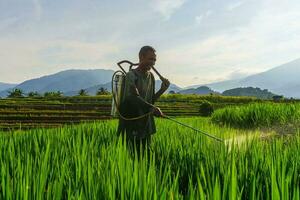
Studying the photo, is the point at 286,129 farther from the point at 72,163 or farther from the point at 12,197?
the point at 12,197

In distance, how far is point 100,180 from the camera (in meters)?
2.54

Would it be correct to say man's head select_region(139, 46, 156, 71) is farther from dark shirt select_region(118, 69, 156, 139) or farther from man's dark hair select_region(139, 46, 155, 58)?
dark shirt select_region(118, 69, 156, 139)

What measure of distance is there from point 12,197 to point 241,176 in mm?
1493

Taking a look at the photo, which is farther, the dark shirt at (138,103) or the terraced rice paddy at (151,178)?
the dark shirt at (138,103)

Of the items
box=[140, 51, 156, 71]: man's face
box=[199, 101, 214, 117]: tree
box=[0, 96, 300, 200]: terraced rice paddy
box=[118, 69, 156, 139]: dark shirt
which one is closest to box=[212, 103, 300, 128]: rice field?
box=[118, 69, 156, 139]: dark shirt

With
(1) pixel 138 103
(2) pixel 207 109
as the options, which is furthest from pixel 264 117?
(2) pixel 207 109

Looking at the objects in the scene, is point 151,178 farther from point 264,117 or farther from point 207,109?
point 207,109

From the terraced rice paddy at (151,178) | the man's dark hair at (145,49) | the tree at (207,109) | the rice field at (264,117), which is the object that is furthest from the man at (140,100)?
the tree at (207,109)

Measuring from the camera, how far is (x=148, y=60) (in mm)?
4781

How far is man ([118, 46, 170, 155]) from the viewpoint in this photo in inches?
188

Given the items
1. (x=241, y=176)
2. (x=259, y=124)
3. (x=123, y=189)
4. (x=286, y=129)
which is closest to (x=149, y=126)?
(x=241, y=176)

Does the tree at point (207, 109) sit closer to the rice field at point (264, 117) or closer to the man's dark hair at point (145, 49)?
the rice field at point (264, 117)

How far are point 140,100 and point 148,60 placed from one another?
47cm

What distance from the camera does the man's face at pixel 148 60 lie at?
476 centimetres
